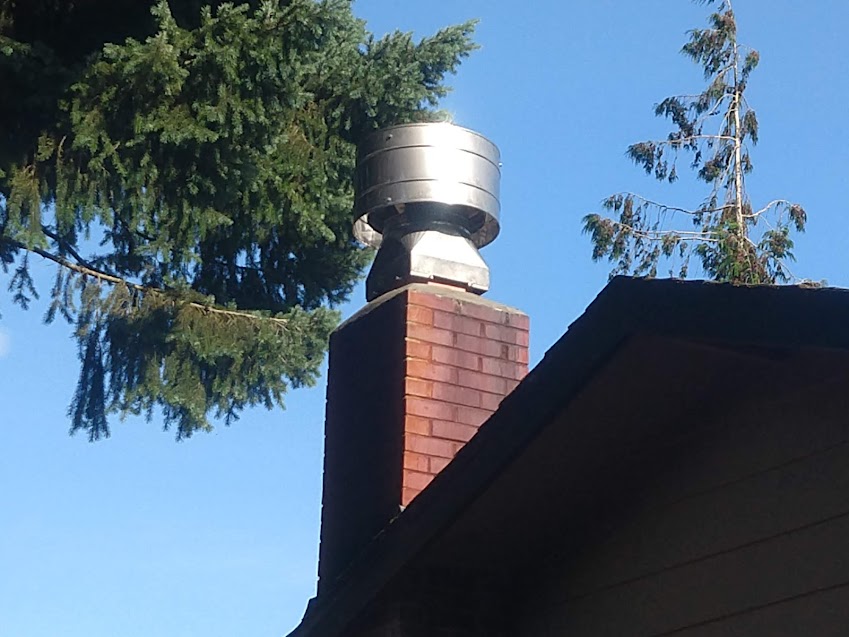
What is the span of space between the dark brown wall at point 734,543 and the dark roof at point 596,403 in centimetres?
10

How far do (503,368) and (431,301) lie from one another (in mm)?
378

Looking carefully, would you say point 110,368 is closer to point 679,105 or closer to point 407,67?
point 407,67

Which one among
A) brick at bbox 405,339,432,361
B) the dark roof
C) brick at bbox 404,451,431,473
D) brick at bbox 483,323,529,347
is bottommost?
the dark roof

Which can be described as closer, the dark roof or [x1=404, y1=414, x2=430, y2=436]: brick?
the dark roof

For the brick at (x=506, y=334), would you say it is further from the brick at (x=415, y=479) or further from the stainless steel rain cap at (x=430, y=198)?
the brick at (x=415, y=479)

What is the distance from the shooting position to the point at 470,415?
187 inches

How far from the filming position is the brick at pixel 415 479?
450 cm

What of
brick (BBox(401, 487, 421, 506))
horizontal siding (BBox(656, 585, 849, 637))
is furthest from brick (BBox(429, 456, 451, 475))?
horizontal siding (BBox(656, 585, 849, 637))

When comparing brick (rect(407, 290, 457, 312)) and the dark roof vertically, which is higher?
brick (rect(407, 290, 457, 312))

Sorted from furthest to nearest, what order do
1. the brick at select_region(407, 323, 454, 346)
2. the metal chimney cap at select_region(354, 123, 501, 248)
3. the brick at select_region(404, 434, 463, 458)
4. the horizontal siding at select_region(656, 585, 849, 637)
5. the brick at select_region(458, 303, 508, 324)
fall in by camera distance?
the metal chimney cap at select_region(354, 123, 501, 248) < the brick at select_region(458, 303, 508, 324) < the brick at select_region(407, 323, 454, 346) < the brick at select_region(404, 434, 463, 458) < the horizontal siding at select_region(656, 585, 849, 637)

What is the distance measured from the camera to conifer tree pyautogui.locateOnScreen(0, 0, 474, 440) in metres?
7.36

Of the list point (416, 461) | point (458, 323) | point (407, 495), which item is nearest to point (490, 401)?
point (458, 323)

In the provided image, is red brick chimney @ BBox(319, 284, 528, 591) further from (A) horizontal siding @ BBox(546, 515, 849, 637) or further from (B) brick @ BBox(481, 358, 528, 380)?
(A) horizontal siding @ BBox(546, 515, 849, 637)

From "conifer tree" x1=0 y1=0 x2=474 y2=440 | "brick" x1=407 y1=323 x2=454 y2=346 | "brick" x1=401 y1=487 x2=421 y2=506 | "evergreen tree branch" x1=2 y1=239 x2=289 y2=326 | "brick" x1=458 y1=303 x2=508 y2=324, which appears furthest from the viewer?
"evergreen tree branch" x1=2 y1=239 x2=289 y2=326
